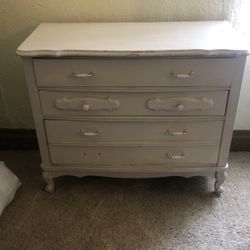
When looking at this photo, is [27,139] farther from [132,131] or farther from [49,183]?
[132,131]

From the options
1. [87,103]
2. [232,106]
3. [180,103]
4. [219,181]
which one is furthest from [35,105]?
[219,181]

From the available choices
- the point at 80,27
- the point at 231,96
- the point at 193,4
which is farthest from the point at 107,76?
the point at 193,4

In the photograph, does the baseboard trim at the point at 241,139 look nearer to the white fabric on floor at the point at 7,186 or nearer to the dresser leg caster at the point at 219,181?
the dresser leg caster at the point at 219,181

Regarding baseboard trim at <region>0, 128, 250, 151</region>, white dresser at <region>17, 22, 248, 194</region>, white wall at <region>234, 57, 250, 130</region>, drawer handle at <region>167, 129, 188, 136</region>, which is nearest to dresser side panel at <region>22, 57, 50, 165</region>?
white dresser at <region>17, 22, 248, 194</region>

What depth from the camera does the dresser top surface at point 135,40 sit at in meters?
1.20

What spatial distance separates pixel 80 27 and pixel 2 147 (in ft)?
3.05

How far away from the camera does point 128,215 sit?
154 cm

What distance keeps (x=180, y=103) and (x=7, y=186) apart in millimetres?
938

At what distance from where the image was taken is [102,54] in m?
1.20

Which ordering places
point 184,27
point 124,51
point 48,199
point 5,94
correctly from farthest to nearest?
point 5,94 < point 48,199 < point 184,27 < point 124,51

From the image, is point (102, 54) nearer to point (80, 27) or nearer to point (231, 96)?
point (80, 27)

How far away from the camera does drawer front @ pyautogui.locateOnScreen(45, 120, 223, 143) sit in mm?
1392

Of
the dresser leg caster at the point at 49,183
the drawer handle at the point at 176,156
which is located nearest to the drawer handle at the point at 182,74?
the drawer handle at the point at 176,156

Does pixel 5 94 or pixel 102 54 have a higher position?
pixel 102 54
